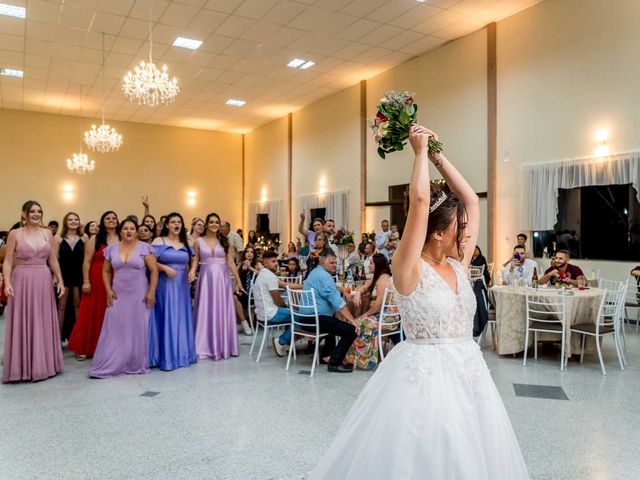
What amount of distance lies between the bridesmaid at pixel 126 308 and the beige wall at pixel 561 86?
6.22 meters

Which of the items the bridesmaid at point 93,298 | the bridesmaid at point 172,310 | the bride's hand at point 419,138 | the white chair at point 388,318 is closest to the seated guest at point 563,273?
the white chair at point 388,318

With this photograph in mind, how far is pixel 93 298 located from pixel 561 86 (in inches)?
293

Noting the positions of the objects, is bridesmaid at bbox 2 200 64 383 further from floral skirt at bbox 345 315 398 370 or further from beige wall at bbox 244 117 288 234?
beige wall at bbox 244 117 288 234

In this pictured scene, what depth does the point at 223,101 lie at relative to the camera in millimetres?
13836

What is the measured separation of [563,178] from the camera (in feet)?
26.2

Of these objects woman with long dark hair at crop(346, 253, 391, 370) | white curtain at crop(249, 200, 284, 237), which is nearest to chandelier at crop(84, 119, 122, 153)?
white curtain at crop(249, 200, 284, 237)

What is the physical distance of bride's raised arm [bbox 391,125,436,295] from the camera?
1.60m

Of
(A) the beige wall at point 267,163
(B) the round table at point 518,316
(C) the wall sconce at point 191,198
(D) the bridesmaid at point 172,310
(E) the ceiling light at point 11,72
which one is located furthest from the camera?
(C) the wall sconce at point 191,198

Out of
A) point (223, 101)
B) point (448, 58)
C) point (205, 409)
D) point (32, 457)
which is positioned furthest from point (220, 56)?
point (32, 457)

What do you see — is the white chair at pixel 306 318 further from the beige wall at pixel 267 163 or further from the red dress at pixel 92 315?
the beige wall at pixel 267 163

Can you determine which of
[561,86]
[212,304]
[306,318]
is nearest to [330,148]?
[561,86]

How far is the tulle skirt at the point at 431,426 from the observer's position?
1.56 m

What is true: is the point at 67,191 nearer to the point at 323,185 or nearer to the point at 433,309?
the point at 323,185

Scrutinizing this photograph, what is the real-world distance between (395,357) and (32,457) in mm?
2615
